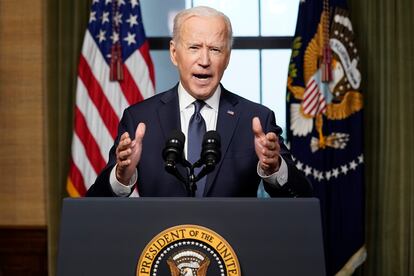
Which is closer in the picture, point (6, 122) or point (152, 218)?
point (152, 218)

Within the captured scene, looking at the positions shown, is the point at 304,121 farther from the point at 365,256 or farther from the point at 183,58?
the point at 183,58

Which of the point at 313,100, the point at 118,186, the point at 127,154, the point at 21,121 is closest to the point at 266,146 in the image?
the point at 127,154

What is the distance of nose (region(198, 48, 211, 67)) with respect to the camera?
2846mm

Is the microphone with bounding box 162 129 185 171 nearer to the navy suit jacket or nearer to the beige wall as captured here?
the navy suit jacket

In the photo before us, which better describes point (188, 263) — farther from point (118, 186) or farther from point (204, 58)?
point (204, 58)

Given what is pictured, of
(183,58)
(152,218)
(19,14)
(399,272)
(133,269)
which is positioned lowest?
(399,272)

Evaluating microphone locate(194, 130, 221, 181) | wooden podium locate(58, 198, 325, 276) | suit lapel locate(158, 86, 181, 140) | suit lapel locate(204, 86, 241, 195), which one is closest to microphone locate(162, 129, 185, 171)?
microphone locate(194, 130, 221, 181)

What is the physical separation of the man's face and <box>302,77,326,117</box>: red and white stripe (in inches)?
125

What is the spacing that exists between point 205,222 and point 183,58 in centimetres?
99

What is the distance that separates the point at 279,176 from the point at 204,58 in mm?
586

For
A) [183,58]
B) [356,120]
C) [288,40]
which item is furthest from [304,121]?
[183,58]

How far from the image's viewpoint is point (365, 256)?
6.04 m

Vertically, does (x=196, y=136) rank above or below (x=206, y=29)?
below

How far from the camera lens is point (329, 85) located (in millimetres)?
6020
